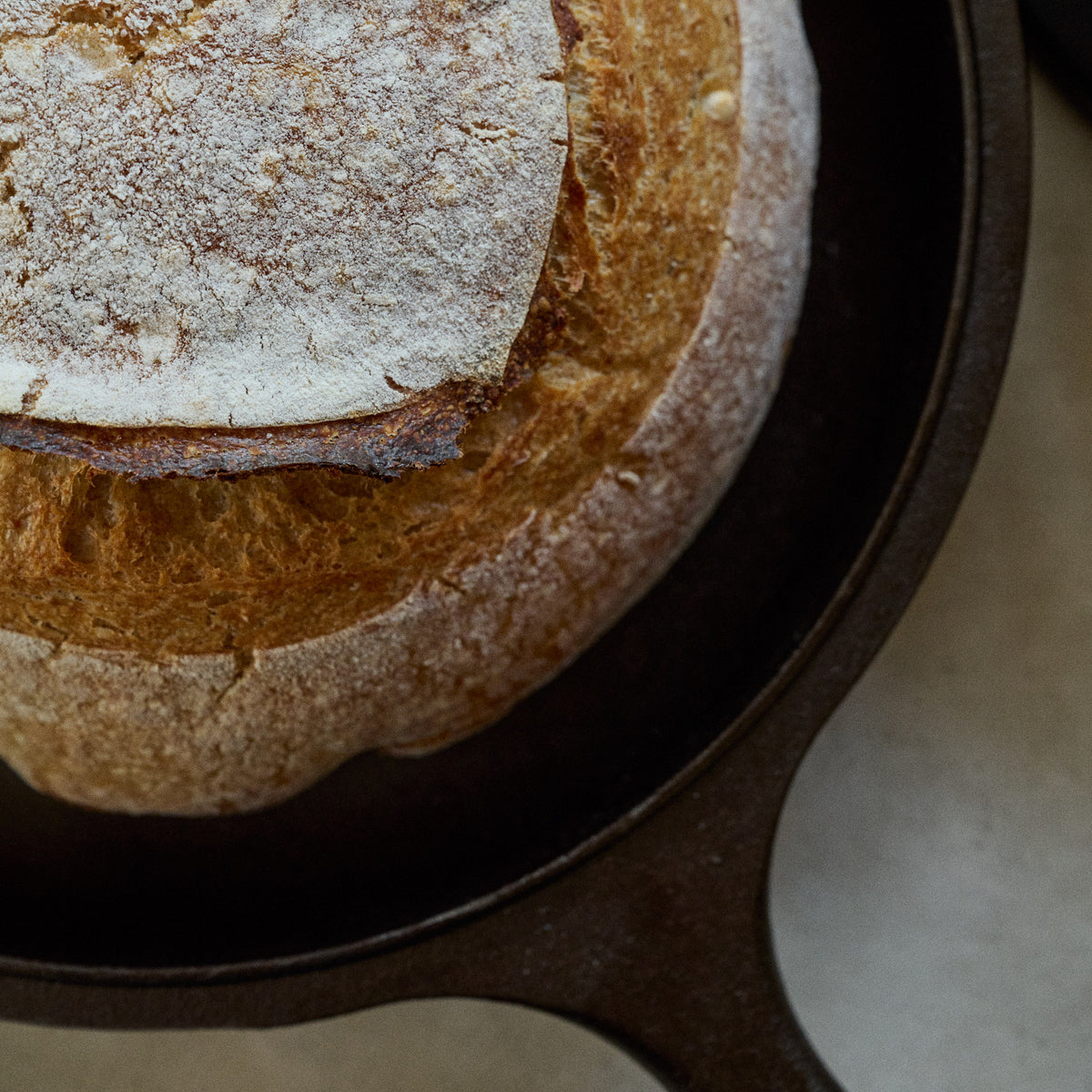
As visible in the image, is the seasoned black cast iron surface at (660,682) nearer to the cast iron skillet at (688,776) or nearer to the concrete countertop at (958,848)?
the cast iron skillet at (688,776)

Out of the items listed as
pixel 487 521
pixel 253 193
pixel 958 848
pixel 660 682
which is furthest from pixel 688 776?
pixel 253 193

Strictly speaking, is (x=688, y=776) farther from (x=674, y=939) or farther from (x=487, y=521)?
(x=487, y=521)

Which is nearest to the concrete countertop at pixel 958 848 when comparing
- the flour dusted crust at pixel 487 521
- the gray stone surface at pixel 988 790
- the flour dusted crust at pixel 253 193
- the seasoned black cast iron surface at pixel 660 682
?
the gray stone surface at pixel 988 790

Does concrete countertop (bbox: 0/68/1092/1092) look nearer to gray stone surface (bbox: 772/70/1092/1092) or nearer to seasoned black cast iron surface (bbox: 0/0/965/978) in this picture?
gray stone surface (bbox: 772/70/1092/1092)

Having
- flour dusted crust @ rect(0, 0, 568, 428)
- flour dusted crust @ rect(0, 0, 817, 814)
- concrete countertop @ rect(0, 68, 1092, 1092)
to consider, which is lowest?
concrete countertop @ rect(0, 68, 1092, 1092)

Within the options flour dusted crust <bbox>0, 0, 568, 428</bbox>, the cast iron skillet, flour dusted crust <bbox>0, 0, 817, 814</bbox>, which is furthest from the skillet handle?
flour dusted crust <bbox>0, 0, 568, 428</bbox>
